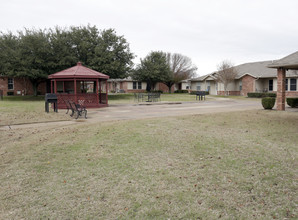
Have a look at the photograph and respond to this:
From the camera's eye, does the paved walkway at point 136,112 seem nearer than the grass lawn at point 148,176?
No

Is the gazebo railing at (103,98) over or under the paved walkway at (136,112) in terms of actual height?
over

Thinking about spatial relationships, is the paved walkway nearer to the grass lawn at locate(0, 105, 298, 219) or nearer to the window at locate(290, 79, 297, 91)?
the grass lawn at locate(0, 105, 298, 219)

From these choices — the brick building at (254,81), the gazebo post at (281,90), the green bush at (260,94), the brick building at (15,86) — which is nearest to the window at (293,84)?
the brick building at (254,81)

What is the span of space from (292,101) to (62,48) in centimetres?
2448

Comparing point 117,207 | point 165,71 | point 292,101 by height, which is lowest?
point 117,207

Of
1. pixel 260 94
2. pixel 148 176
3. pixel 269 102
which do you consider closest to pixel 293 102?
pixel 269 102

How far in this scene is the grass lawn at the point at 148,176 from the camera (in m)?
3.64

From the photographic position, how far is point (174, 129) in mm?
9016

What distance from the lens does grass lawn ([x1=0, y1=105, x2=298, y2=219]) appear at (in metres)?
3.64

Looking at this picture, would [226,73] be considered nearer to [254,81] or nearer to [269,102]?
[254,81]

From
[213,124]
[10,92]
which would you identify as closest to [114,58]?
[10,92]

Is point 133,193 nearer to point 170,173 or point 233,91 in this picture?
point 170,173

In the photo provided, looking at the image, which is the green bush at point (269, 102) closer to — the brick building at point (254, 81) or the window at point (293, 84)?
the brick building at point (254, 81)

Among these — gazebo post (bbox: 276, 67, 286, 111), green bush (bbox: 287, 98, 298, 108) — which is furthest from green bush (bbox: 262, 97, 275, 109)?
green bush (bbox: 287, 98, 298, 108)
